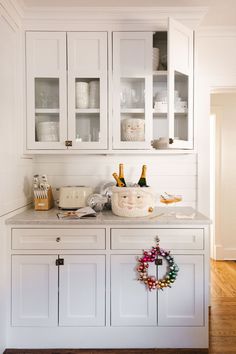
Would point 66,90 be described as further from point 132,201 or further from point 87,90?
point 132,201

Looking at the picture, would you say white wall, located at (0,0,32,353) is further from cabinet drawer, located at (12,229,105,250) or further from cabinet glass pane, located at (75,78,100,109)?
cabinet glass pane, located at (75,78,100,109)

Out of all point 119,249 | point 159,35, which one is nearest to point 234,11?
point 159,35

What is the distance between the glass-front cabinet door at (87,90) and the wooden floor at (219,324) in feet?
4.73

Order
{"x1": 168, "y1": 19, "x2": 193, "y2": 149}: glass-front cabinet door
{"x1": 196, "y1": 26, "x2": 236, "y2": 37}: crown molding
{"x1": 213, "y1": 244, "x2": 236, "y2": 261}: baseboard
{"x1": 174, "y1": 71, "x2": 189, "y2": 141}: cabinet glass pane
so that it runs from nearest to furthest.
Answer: {"x1": 168, "y1": 19, "x2": 193, "y2": 149}: glass-front cabinet door, {"x1": 174, "y1": 71, "x2": 189, "y2": 141}: cabinet glass pane, {"x1": 196, "y1": 26, "x2": 236, "y2": 37}: crown molding, {"x1": 213, "y1": 244, "x2": 236, "y2": 261}: baseboard

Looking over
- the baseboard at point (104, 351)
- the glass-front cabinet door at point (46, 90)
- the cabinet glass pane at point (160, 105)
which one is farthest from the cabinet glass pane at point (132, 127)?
the baseboard at point (104, 351)

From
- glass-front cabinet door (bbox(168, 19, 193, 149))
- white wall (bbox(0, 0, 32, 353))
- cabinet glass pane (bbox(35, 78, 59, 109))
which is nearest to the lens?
white wall (bbox(0, 0, 32, 353))

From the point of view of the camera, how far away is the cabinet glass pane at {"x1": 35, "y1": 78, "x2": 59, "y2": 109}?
2.35 m

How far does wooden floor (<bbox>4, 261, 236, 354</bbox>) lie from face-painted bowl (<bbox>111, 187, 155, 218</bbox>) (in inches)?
36.5

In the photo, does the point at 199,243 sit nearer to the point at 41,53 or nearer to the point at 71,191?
the point at 71,191

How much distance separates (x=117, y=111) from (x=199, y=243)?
1131 millimetres

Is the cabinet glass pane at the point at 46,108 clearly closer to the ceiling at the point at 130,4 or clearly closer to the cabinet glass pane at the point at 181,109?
the ceiling at the point at 130,4

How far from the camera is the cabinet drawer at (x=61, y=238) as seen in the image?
6.75 feet

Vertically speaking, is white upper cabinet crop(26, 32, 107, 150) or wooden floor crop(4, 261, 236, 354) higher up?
white upper cabinet crop(26, 32, 107, 150)

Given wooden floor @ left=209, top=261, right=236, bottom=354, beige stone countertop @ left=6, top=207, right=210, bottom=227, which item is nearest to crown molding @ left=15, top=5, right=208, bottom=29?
beige stone countertop @ left=6, top=207, right=210, bottom=227
